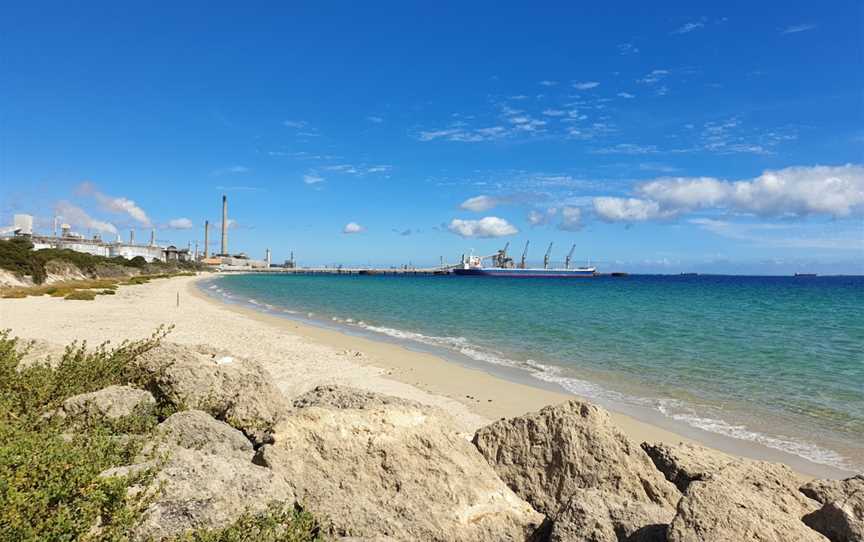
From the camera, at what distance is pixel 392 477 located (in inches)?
171

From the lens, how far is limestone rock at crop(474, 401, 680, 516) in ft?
16.0

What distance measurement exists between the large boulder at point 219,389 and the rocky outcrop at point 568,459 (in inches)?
94.1

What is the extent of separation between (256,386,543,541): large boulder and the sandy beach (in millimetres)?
3902

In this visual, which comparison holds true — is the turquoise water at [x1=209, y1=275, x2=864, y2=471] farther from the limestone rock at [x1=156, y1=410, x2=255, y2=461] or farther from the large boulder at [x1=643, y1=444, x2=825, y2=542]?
the limestone rock at [x1=156, y1=410, x2=255, y2=461]

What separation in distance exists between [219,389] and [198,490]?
2.74 m

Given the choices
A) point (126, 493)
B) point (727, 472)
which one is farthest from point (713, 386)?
point (126, 493)

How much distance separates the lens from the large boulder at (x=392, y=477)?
156 inches

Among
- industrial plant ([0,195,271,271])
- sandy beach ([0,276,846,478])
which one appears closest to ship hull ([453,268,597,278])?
industrial plant ([0,195,271,271])

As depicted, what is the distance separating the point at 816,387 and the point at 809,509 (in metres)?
12.9

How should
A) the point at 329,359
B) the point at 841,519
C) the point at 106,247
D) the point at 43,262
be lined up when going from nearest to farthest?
the point at 841,519
the point at 329,359
the point at 43,262
the point at 106,247

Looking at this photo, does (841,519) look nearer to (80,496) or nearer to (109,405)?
(80,496)

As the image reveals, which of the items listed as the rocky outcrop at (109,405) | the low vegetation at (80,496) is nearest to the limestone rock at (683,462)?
the low vegetation at (80,496)

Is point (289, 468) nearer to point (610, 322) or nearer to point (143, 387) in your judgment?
point (143, 387)

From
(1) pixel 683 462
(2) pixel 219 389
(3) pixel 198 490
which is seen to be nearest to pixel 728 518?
(1) pixel 683 462
